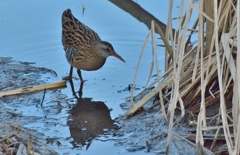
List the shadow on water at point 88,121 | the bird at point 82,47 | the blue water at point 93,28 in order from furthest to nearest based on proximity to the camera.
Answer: the bird at point 82,47 → the blue water at point 93,28 → the shadow on water at point 88,121

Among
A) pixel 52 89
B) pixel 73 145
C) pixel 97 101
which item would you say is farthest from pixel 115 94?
pixel 73 145

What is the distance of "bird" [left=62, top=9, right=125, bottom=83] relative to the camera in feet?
23.3

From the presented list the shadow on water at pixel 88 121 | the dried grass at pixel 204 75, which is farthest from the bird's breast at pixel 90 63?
the dried grass at pixel 204 75

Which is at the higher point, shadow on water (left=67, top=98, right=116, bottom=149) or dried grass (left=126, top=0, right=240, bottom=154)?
dried grass (left=126, top=0, right=240, bottom=154)

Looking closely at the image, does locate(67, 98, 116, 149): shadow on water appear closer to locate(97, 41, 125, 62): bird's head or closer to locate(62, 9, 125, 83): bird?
locate(62, 9, 125, 83): bird

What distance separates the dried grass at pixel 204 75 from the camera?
4.87 meters

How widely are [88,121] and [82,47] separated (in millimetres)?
1592

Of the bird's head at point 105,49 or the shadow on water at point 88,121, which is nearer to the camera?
the shadow on water at point 88,121

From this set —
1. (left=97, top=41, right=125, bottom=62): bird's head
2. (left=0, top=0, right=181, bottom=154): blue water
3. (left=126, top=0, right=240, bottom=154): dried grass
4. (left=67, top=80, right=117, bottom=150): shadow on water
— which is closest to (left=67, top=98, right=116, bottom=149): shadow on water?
(left=67, top=80, right=117, bottom=150): shadow on water

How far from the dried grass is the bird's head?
3.66 feet

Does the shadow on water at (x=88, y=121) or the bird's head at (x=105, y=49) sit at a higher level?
the bird's head at (x=105, y=49)

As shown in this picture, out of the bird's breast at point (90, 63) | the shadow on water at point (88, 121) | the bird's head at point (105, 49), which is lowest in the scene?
the shadow on water at point (88, 121)

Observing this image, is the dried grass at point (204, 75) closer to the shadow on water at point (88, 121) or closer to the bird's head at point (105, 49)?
the shadow on water at point (88, 121)

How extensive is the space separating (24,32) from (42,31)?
0.23 meters
